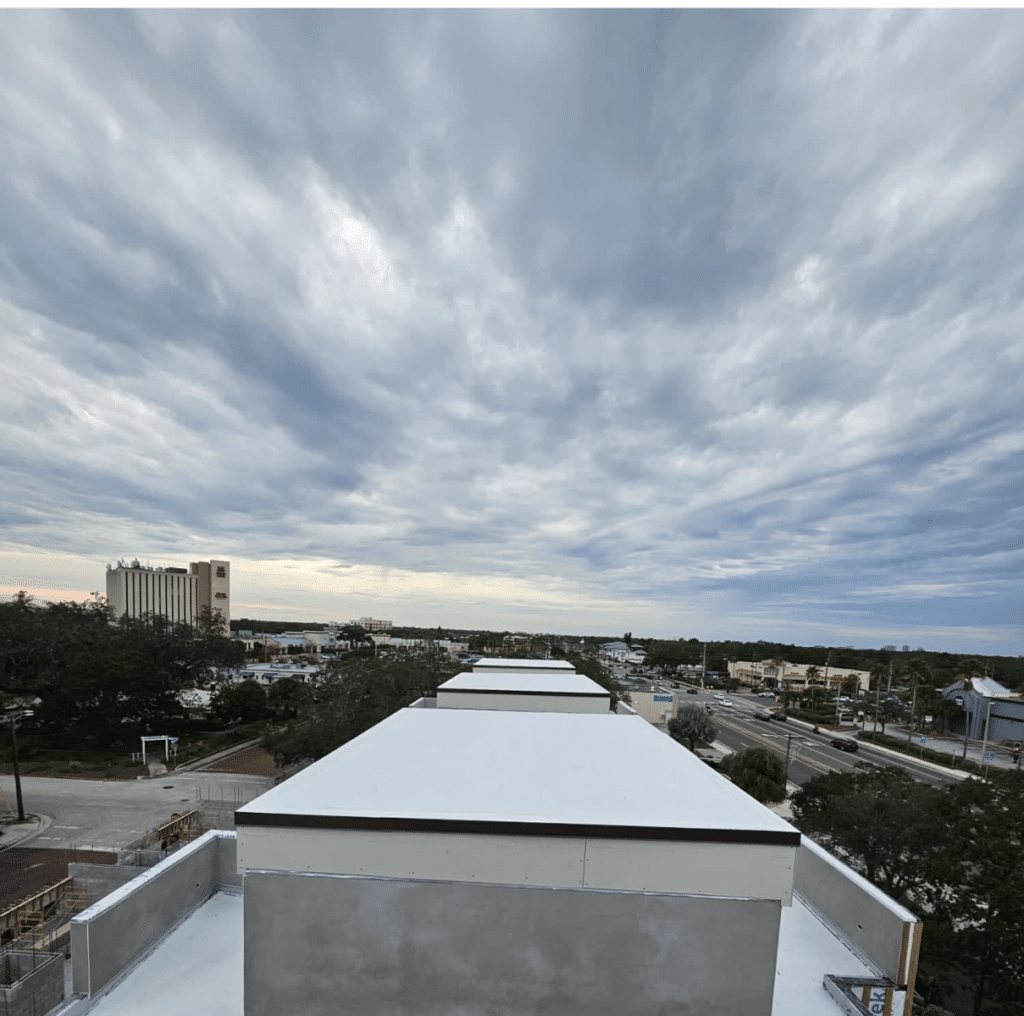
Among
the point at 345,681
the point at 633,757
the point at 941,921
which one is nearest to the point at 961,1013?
the point at 941,921

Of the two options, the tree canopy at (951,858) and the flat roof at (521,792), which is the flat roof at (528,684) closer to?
the flat roof at (521,792)

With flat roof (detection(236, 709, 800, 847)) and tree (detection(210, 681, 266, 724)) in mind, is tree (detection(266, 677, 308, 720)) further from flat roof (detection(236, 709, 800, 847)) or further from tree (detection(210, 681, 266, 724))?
flat roof (detection(236, 709, 800, 847))

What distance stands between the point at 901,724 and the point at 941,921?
66.8m

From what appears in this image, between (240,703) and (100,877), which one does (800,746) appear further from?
(100,877)

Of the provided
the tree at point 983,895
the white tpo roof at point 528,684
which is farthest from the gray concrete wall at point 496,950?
the tree at point 983,895

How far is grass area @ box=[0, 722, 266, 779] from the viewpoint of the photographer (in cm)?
3338

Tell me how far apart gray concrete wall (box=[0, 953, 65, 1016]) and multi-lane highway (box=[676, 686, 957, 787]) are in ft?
120

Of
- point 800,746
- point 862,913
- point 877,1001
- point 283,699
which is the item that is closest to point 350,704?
point 283,699

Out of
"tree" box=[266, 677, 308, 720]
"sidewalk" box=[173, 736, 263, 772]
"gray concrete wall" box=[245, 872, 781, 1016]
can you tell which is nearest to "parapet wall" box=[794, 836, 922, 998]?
"gray concrete wall" box=[245, 872, 781, 1016]

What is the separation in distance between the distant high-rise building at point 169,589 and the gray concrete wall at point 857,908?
513ft

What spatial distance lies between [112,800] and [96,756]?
12.2 metres

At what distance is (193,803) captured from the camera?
2780 centimetres

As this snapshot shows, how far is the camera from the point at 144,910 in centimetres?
751

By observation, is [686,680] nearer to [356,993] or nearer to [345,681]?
[345,681]
